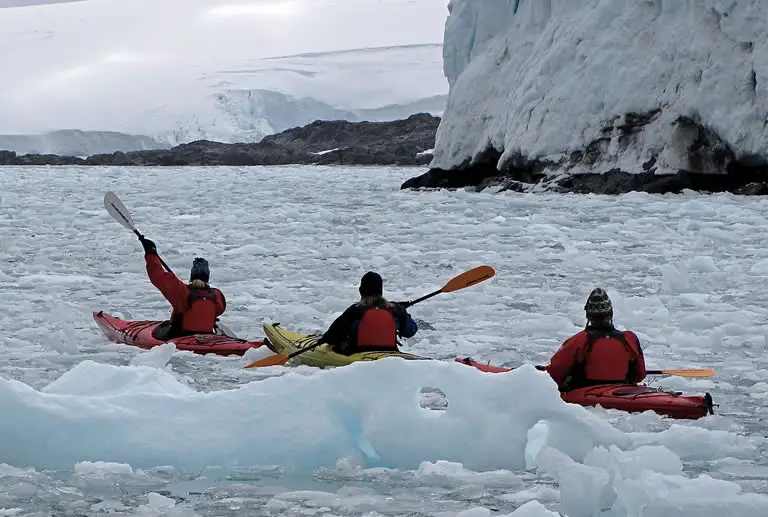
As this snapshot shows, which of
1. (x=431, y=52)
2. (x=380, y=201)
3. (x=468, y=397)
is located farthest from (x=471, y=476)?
(x=431, y=52)

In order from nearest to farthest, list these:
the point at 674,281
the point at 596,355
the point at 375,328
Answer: the point at 596,355 < the point at 375,328 < the point at 674,281

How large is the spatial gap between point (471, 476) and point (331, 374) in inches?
23.8

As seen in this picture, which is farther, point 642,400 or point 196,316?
point 196,316

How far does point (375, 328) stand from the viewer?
234 inches

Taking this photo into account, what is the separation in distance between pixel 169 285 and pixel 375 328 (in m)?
1.54

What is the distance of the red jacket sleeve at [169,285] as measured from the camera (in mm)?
6848

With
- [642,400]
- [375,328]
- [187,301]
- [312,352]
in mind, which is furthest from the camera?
[187,301]

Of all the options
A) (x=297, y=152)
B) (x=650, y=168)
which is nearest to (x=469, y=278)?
(x=650, y=168)

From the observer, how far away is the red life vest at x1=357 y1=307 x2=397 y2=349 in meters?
5.93

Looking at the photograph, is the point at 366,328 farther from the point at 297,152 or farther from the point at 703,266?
the point at 297,152

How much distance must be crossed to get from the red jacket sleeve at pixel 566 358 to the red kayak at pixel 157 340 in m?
1.97

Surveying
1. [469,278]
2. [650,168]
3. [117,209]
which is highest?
[117,209]

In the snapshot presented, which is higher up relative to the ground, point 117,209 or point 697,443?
point 117,209

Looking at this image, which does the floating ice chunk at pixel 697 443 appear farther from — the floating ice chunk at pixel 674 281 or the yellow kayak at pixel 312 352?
the floating ice chunk at pixel 674 281
